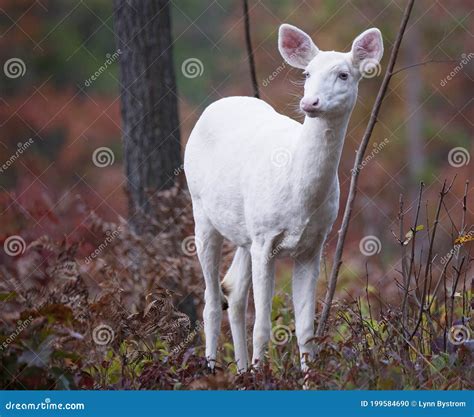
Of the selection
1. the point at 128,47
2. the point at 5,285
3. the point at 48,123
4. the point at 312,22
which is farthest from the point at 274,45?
the point at 5,285

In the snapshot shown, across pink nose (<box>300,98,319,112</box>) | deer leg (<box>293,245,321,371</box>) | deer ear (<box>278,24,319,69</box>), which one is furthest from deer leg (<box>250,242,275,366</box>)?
deer ear (<box>278,24,319,69</box>)

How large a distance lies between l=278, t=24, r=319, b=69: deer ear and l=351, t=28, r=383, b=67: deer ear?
235mm

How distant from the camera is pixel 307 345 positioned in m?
5.47

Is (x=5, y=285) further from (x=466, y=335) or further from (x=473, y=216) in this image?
(x=473, y=216)

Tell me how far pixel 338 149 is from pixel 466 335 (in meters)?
1.38

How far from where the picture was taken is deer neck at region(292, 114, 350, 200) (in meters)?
5.10

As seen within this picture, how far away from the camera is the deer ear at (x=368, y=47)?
5.06 meters

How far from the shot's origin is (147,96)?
779cm

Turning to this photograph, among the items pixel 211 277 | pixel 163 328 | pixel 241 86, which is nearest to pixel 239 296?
pixel 211 277

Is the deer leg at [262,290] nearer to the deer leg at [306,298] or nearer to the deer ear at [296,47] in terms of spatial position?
the deer leg at [306,298]

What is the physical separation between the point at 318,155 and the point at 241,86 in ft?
37.8

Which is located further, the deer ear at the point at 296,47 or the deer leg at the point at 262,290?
the deer leg at the point at 262,290

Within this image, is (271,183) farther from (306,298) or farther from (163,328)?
(163,328)

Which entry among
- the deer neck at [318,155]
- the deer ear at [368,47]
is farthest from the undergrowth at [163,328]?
the deer ear at [368,47]
